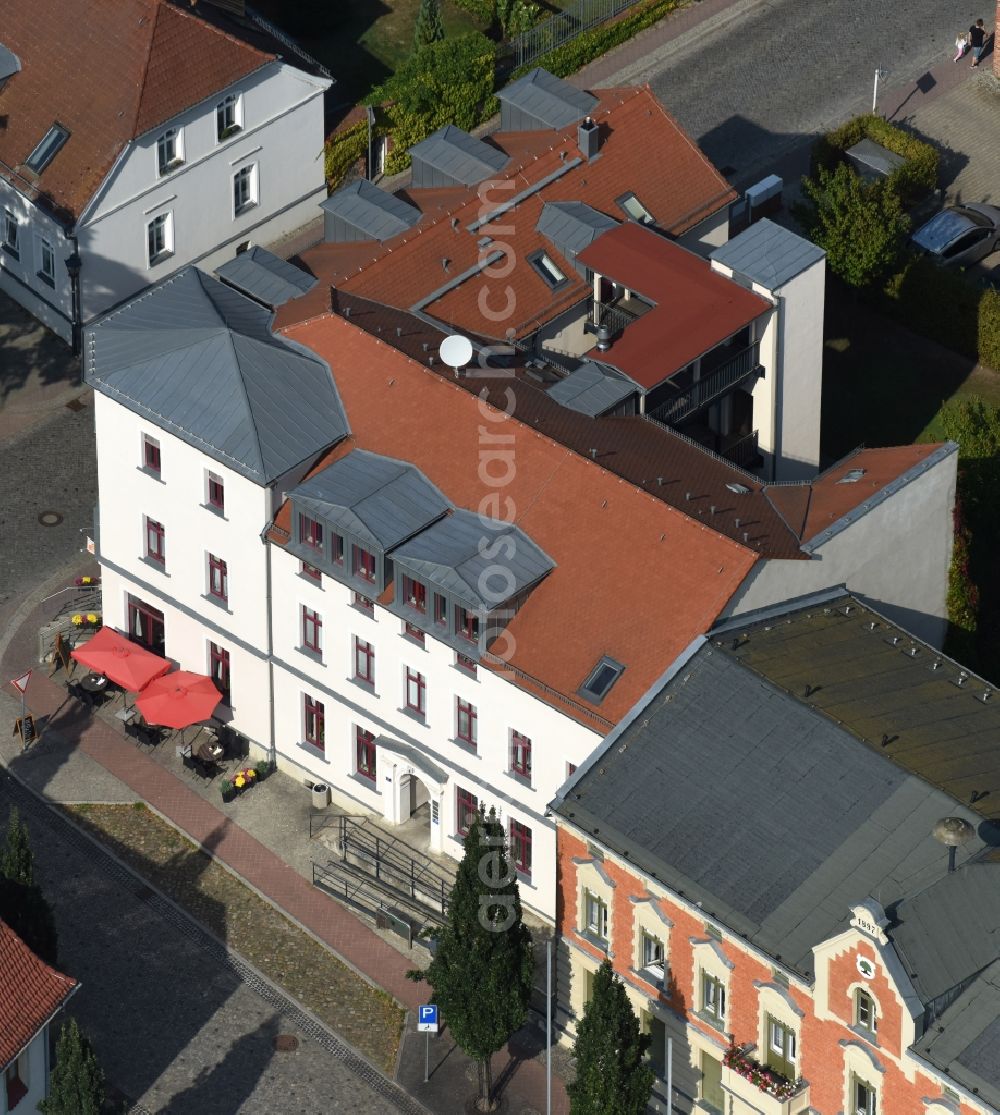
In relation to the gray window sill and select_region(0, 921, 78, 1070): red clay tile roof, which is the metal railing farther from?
select_region(0, 921, 78, 1070): red clay tile roof

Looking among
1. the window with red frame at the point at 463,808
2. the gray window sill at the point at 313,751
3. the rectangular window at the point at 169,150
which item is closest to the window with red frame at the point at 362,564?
the window with red frame at the point at 463,808

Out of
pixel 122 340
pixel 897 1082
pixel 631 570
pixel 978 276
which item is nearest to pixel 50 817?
pixel 122 340

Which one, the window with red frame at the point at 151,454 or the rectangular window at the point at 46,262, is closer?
the window with red frame at the point at 151,454

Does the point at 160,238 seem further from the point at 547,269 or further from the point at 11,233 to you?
the point at 547,269

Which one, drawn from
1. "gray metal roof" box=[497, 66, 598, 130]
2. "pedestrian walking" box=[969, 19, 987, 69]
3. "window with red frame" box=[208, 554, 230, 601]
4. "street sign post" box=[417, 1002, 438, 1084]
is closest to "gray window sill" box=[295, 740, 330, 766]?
"window with red frame" box=[208, 554, 230, 601]

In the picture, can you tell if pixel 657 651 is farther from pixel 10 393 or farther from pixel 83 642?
pixel 10 393

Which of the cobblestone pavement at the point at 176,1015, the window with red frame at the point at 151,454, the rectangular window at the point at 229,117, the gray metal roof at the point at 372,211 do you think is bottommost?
the cobblestone pavement at the point at 176,1015

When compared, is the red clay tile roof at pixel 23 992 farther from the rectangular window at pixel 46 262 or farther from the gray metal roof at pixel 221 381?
the rectangular window at pixel 46 262

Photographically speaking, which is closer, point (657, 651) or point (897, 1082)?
point (897, 1082)
